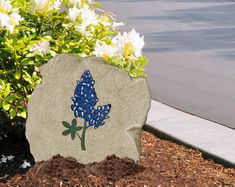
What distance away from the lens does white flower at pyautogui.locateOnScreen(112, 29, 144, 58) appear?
4402 mm

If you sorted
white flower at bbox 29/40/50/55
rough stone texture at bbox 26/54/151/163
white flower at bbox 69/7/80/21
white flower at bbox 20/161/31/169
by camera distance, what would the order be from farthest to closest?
white flower at bbox 20/161/31/169 → white flower at bbox 69/7/80/21 → white flower at bbox 29/40/50/55 → rough stone texture at bbox 26/54/151/163

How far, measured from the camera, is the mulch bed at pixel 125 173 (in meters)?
4.18

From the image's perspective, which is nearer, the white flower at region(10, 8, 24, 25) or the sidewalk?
the white flower at region(10, 8, 24, 25)

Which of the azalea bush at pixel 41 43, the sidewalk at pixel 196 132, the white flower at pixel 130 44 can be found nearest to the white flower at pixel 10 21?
the azalea bush at pixel 41 43

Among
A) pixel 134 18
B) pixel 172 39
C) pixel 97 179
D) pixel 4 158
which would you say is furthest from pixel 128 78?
pixel 134 18

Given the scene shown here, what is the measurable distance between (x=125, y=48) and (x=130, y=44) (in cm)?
5

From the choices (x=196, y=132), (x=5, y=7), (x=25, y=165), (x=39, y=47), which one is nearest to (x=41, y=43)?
(x=39, y=47)

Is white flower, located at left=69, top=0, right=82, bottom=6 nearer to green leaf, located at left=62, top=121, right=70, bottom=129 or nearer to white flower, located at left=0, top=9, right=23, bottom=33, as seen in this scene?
white flower, located at left=0, top=9, right=23, bottom=33

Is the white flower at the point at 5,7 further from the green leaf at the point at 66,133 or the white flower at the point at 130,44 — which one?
the green leaf at the point at 66,133

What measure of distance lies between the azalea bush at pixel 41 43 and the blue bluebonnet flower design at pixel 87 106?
0.27 metres

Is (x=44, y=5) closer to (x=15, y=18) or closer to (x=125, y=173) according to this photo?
(x=15, y=18)

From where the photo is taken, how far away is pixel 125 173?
4.22 m

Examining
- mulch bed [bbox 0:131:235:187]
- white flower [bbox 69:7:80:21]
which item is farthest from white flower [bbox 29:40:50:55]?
mulch bed [bbox 0:131:235:187]

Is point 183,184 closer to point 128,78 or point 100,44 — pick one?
point 128,78
